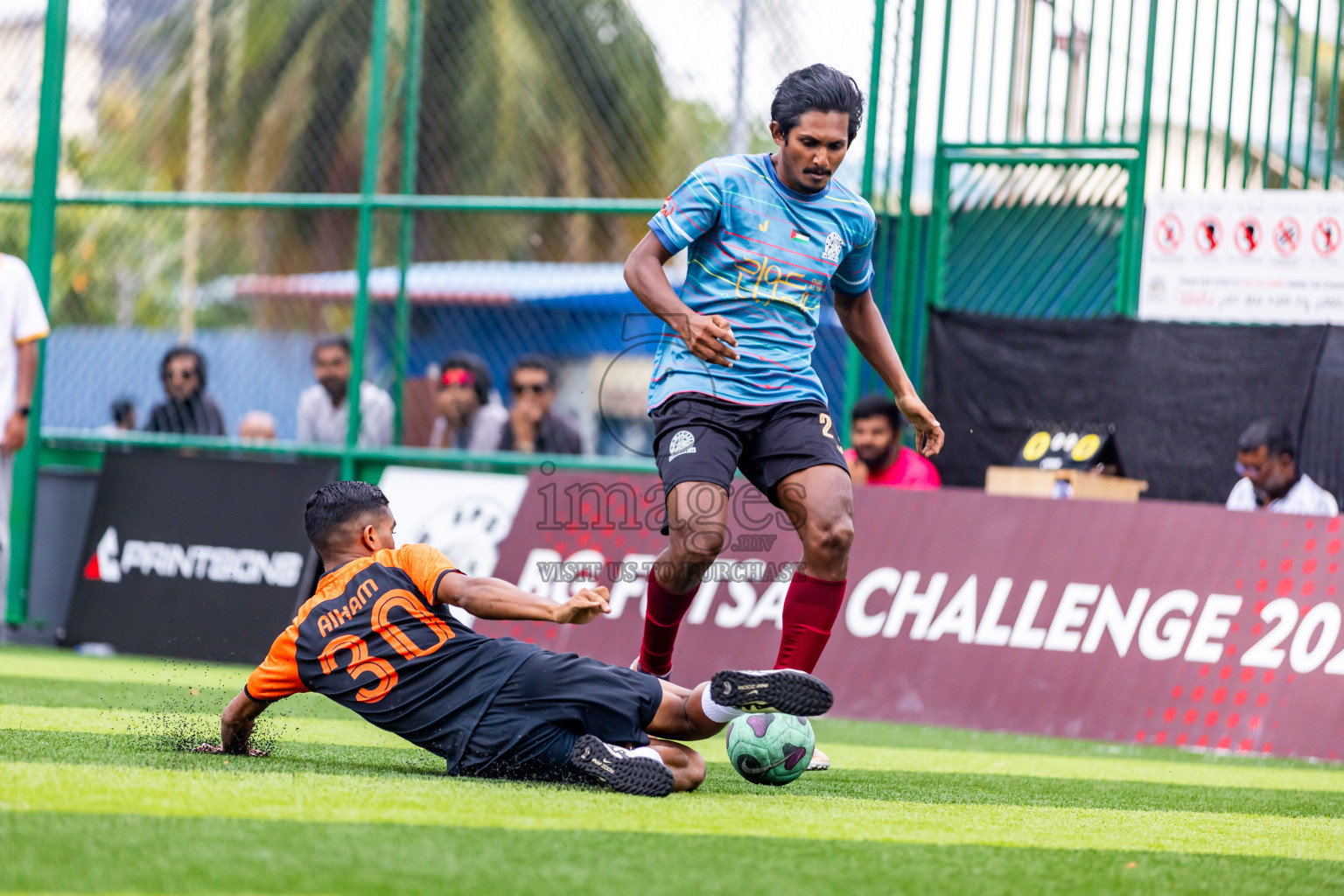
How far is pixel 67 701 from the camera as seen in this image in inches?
245

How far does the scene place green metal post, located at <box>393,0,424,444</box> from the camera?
32.9ft

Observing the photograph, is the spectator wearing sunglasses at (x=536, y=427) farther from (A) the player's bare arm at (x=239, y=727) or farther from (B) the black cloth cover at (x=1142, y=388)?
(A) the player's bare arm at (x=239, y=727)

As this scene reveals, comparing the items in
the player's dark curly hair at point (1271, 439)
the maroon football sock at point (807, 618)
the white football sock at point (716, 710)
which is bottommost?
the white football sock at point (716, 710)

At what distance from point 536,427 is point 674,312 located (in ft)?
15.4

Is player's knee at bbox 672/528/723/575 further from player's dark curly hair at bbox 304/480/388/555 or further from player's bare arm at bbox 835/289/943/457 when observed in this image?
player's dark curly hair at bbox 304/480/388/555

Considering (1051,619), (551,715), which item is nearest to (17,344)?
(1051,619)

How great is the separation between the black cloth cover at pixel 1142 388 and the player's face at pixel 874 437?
0.53m

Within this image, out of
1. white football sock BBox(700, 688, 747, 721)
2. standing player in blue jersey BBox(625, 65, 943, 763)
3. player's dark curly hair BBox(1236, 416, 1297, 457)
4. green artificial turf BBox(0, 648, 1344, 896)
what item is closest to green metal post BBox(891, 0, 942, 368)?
player's dark curly hair BBox(1236, 416, 1297, 457)

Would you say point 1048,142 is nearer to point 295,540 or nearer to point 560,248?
point 295,540

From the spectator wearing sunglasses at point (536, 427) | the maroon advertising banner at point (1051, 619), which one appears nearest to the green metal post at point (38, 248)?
the spectator wearing sunglasses at point (536, 427)

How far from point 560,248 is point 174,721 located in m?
13.7

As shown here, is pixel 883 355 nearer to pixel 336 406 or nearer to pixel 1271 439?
pixel 1271 439

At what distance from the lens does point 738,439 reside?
5.12 m

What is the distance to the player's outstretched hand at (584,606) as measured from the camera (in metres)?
3.62
